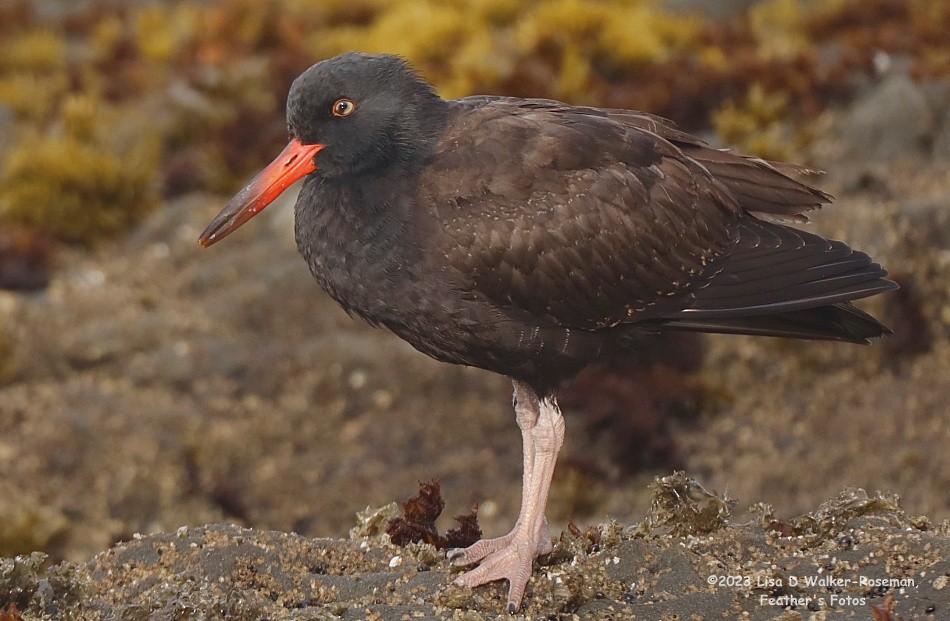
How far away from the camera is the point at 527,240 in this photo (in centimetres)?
567

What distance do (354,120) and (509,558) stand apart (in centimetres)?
213

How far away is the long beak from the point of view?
572 centimetres

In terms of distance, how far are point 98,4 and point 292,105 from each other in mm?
15595

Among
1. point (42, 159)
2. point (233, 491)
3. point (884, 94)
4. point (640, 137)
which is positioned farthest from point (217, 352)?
point (884, 94)

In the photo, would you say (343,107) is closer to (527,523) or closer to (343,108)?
(343,108)

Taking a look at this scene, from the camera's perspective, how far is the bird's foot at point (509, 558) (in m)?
5.21

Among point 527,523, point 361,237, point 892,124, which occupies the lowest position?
point 527,523

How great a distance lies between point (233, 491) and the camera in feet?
31.7

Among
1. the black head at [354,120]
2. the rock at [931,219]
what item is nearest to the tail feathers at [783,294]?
the black head at [354,120]

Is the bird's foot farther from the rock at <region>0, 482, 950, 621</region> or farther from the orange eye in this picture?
the orange eye

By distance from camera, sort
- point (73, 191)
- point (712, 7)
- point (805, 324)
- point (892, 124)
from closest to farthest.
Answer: point (805, 324) → point (892, 124) → point (73, 191) → point (712, 7)

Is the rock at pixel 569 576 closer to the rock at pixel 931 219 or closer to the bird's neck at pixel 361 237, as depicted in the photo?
the bird's neck at pixel 361 237

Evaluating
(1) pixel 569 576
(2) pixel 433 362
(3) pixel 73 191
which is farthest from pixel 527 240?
(3) pixel 73 191

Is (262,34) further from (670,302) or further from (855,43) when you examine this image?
(670,302)
